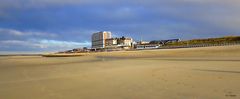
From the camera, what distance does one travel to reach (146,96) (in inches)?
267

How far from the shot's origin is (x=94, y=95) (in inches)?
289

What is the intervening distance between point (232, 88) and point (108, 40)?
175206mm

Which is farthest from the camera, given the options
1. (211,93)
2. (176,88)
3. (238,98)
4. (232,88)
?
(176,88)

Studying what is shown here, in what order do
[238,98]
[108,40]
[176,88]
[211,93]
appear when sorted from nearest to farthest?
[238,98] < [211,93] < [176,88] < [108,40]

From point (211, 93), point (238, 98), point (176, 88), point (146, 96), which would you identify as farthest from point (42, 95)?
point (238, 98)

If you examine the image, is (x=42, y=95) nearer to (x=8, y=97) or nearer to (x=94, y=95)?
(x=8, y=97)

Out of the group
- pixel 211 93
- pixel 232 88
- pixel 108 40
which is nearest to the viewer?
pixel 211 93

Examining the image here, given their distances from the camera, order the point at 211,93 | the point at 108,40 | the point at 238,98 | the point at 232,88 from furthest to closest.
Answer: the point at 108,40 < the point at 232,88 < the point at 211,93 < the point at 238,98

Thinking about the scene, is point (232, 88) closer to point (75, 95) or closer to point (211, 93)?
point (211, 93)

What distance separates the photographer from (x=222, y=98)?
6141 mm

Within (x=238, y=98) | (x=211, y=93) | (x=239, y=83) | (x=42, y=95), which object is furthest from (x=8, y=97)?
(x=239, y=83)

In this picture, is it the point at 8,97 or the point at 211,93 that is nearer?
the point at 211,93

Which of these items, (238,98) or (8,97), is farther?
(8,97)

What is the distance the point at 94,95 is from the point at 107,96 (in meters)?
0.43
